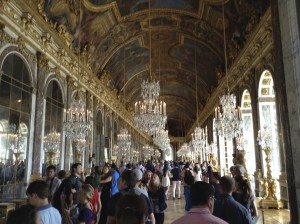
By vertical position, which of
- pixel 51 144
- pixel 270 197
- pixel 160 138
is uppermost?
pixel 160 138

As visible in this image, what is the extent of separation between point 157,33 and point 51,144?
478 inches

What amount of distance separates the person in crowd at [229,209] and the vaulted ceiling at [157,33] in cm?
823

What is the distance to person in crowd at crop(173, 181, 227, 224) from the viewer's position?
205cm

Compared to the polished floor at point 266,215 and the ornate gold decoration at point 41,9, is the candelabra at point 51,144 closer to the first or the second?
the ornate gold decoration at point 41,9

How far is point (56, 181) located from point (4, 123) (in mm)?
3244

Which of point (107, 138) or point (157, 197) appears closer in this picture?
point (157, 197)

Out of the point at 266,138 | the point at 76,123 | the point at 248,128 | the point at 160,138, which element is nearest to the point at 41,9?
the point at 76,123

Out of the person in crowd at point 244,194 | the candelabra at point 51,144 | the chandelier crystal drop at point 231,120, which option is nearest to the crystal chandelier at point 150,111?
the chandelier crystal drop at point 231,120

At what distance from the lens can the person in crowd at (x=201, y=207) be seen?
2053mm

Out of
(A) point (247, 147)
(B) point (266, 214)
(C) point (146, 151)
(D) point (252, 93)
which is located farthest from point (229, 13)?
(C) point (146, 151)

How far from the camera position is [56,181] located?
6016 millimetres

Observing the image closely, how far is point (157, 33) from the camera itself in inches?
771

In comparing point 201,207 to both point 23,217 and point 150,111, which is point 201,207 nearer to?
point 23,217

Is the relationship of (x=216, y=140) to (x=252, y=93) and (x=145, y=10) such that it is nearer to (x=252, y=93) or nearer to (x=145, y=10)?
(x=252, y=93)
